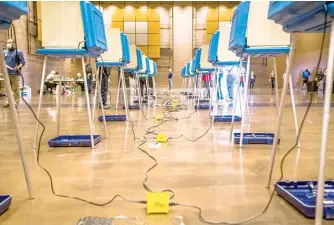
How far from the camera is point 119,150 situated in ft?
7.88

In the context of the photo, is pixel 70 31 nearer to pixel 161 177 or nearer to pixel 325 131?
pixel 161 177

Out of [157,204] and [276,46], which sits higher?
[276,46]

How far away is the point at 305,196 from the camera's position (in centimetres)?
134

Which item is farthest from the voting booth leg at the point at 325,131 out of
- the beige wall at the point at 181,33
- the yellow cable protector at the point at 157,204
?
the beige wall at the point at 181,33

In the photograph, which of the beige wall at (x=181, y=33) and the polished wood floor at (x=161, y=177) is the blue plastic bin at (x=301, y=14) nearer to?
the polished wood floor at (x=161, y=177)

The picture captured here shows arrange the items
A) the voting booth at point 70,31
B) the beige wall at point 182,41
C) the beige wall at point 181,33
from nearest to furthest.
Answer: the voting booth at point 70,31 → the beige wall at point 182,41 → the beige wall at point 181,33

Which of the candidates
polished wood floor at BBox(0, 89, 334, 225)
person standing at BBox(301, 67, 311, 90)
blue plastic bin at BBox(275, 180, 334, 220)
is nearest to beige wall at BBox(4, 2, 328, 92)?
person standing at BBox(301, 67, 311, 90)

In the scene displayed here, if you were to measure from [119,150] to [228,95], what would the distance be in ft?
19.3

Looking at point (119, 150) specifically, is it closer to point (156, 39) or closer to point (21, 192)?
point (21, 192)

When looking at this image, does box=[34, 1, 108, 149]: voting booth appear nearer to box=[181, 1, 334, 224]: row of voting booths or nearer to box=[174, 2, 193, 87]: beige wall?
box=[181, 1, 334, 224]: row of voting booths

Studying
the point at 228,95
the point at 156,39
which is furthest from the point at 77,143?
the point at 156,39

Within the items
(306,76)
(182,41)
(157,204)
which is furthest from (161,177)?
(182,41)

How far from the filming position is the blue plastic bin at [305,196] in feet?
3.76

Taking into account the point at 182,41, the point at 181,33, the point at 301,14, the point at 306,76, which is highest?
the point at 181,33
